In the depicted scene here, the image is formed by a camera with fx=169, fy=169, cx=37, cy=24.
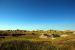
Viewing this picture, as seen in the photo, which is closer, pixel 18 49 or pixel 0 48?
pixel 18 49

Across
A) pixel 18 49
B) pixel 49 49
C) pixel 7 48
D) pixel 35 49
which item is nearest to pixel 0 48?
pixel 7 48

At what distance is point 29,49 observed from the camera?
16.3m

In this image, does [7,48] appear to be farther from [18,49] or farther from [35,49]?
[35,49]

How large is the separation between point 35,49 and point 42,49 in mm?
689

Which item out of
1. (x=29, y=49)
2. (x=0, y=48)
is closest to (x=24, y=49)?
(x=29, y=49)

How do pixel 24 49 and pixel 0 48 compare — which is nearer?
pixel 24 49

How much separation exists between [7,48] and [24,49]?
2.06m

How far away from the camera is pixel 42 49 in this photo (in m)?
16.4

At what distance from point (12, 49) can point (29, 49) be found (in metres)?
1.77

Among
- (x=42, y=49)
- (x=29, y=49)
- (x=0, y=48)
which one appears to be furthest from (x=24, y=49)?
(x=0, y=48)

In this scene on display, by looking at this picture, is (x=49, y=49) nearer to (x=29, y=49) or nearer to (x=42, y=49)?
(x=42, y=49)

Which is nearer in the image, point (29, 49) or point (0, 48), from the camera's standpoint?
point (29, 49)

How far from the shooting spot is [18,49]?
16.4m

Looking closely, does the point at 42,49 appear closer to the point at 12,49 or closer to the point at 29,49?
the point at 29,49
